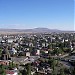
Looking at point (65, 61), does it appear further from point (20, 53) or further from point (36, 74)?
point (36, 74)

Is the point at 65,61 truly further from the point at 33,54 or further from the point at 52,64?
the point at 33,54

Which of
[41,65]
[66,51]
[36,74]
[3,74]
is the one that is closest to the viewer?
[3,74]

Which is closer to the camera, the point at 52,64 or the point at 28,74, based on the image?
the point at 28,74

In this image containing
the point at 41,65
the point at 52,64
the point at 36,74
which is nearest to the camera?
the point at 36,74

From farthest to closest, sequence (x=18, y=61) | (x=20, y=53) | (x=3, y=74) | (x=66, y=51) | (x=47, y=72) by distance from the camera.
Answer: (x=66, y=51) < (x=20, y=53) < (x=18, y=61) < (x=47, y=72) < (x=3, y=74)

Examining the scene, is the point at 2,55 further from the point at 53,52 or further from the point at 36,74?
the point at 36,74

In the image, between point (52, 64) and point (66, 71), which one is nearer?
point (66, 71)

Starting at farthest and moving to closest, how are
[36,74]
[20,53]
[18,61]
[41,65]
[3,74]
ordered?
1. [20,53]
2. [18,61]
3. [41,65]
4. [36,74]
5. [3,74]

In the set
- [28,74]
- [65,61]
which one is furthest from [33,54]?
[28,74]

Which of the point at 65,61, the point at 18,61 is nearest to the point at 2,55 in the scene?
the point at 18,61
